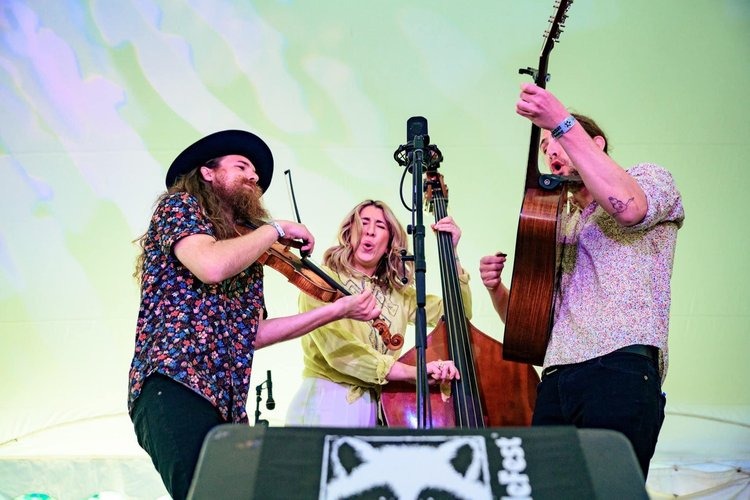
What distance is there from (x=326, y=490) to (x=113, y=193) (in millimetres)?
3455

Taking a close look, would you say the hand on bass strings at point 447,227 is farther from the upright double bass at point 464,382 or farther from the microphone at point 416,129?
the microphone at point 416,129

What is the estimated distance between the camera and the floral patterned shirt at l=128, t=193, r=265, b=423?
1597mm

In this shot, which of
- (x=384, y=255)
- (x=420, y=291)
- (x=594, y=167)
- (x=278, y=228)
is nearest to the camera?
(x=594, y=167)

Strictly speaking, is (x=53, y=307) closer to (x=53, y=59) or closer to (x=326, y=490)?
(x=53, y=59)

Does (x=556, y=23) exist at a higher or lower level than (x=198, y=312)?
higher

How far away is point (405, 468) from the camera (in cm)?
95

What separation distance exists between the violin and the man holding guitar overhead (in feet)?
2.47

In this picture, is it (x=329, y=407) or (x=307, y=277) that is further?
(x=329, y=407)

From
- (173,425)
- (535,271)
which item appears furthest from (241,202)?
(535,271)

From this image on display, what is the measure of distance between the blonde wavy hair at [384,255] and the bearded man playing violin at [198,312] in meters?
0.61

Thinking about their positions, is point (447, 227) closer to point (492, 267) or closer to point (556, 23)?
point (492, 267)

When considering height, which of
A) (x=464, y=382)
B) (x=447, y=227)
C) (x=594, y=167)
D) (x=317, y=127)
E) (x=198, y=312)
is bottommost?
(x=464, y=382)

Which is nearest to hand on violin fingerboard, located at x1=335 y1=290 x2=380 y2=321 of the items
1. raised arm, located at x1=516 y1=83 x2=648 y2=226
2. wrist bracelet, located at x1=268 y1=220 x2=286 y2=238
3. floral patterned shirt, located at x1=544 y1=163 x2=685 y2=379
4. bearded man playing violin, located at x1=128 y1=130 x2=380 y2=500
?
bearded man playing violin, located at x1=128 y1=130 x2=380 y2=500

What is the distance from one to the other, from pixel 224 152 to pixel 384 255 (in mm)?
898
